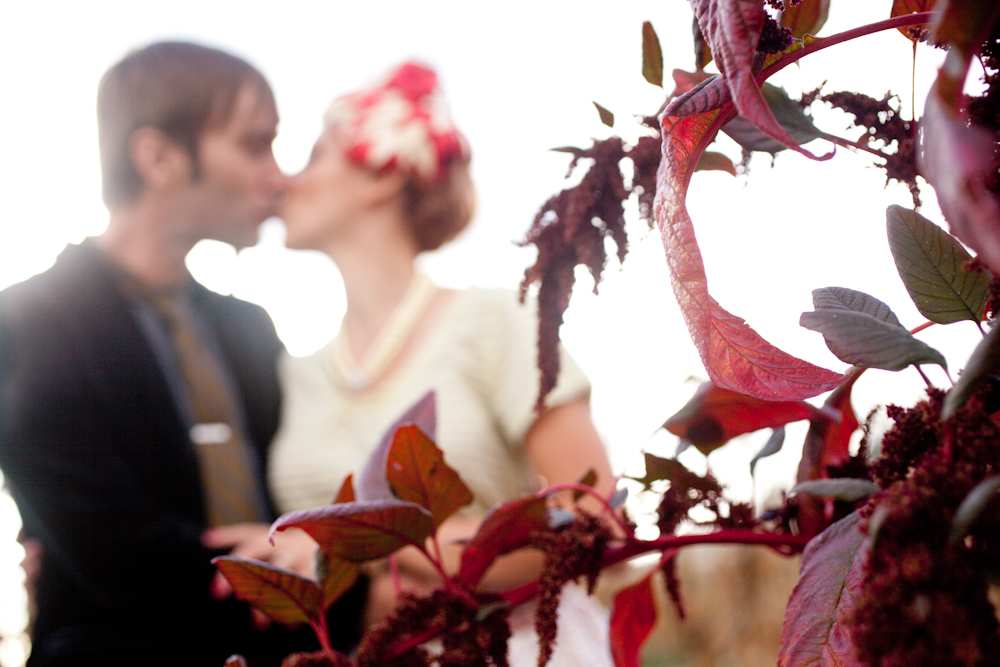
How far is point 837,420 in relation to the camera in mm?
246

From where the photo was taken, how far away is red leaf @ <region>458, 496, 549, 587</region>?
0.26 m

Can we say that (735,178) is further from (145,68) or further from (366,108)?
(145,68)

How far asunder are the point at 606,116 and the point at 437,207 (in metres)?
1.08

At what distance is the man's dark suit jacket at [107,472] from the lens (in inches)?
36.7

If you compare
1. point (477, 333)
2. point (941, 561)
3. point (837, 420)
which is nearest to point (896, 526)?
point (941, 561)

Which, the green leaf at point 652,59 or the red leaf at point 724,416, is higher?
the green leaf at point 652,59

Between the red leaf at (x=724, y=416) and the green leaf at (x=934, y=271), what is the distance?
74mm

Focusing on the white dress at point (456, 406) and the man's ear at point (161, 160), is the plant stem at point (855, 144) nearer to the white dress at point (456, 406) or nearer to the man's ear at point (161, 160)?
the white dress at point (456, 406)

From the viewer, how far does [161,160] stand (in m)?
1.52

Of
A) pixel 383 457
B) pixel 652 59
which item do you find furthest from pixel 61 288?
pixel 652 59

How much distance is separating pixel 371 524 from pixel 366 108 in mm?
1191

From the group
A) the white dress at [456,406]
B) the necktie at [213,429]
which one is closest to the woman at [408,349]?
the white dress at [456,406]

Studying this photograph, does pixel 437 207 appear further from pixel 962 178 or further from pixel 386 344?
pixel 962 178

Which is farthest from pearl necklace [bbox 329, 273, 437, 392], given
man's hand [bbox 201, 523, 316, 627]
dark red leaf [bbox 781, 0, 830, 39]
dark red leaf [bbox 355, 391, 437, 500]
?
dark red leaf [bbox 781, 0, 830, 39]
